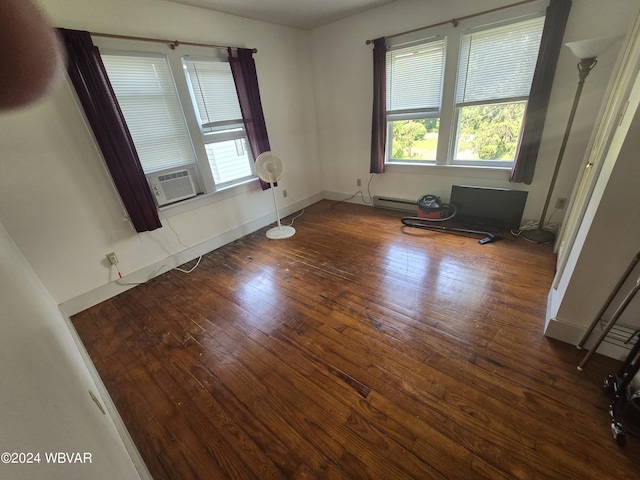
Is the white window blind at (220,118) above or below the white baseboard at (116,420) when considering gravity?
above

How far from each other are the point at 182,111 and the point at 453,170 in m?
2.91

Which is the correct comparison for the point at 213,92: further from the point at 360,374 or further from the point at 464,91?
the point at 360,374

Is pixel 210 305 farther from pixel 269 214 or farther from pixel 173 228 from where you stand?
pixel 269 214

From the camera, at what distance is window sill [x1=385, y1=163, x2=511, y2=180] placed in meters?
2.79

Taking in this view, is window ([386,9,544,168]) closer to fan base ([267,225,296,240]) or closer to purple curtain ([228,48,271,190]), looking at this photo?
purple curtain ([228,48,271,190])

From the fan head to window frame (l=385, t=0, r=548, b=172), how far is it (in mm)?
1512

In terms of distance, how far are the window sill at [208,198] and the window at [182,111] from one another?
0.06 meters

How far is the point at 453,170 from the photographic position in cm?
305

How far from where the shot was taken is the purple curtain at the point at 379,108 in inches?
117

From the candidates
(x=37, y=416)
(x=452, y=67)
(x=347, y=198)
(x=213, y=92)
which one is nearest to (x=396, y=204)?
(x=347, y=198)

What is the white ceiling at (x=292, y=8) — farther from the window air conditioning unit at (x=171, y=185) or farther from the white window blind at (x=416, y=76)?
the window air conditioning unit at (x=171, y=185)

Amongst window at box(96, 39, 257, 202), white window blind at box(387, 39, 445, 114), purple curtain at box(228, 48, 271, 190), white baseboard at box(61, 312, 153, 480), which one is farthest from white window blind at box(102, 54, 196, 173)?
white window blind at box(387, 39, 445, 114)

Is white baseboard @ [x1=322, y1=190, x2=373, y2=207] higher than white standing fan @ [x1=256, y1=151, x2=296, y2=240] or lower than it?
lower

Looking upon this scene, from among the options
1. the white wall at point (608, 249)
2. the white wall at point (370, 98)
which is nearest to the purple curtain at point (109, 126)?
the white wall at point (370, 98)
